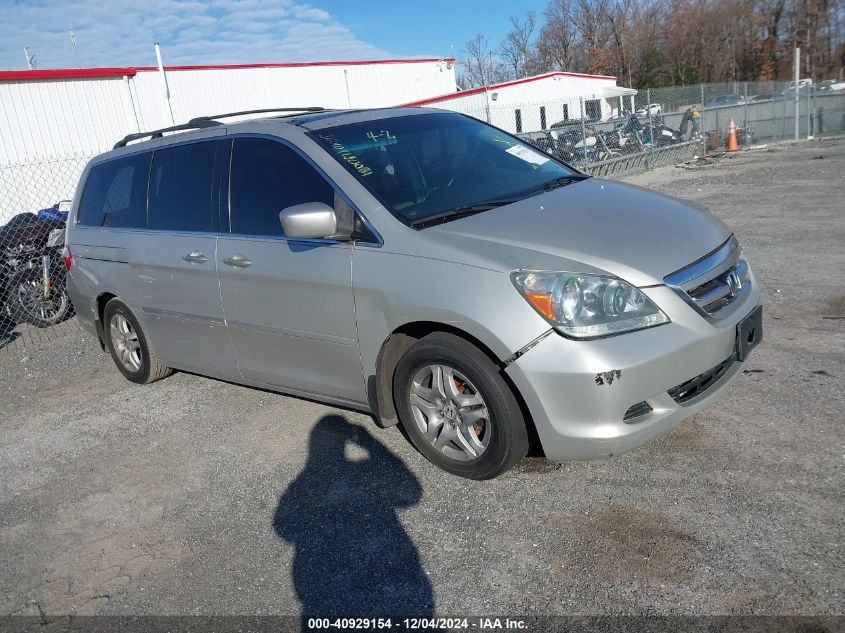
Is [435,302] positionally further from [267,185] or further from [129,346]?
[129,346]

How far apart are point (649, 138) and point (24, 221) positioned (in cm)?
1597

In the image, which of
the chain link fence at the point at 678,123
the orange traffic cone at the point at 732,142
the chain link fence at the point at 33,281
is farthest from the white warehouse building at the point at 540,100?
the chain link fence at the point at 33,281

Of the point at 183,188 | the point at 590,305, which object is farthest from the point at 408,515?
the point at 183,188

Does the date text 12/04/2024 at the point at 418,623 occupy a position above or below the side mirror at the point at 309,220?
below

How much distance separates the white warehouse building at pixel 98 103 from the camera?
14.8 metres

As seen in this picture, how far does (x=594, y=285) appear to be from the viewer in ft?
10.5

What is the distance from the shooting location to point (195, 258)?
4.70 m

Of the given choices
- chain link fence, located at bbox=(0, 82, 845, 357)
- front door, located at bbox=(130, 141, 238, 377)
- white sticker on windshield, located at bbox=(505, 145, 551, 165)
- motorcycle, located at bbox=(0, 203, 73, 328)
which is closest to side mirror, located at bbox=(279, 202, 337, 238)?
front door, located at bbox=(130, 141, 238, 377)

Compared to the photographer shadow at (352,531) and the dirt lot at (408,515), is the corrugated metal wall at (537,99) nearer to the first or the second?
the dirt lot at (408,515)

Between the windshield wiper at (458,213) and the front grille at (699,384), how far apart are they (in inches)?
53.7

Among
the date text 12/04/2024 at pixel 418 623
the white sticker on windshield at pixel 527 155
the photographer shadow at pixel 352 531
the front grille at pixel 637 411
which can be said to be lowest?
the date text 12/04/2024 at pixel 418 623

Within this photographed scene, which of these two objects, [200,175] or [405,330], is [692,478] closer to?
[405,330]

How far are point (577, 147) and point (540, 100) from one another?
21.5 meters

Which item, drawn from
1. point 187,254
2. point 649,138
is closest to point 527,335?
point 187,254
